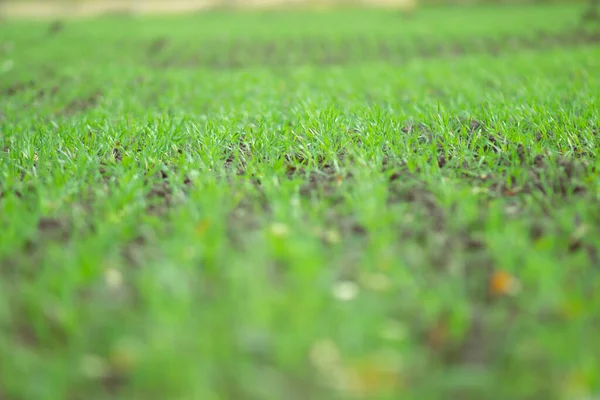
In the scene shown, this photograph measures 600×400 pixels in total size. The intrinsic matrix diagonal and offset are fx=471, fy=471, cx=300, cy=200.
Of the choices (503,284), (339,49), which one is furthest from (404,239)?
(339,49)

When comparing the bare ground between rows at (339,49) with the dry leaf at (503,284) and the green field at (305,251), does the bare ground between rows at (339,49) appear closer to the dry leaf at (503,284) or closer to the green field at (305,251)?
the green field at (305,251)

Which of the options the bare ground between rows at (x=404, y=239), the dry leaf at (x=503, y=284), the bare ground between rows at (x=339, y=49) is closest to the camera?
the bare ground between rows at (x=404, y=239)

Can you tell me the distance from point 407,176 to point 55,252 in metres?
1.84

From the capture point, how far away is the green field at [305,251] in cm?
139

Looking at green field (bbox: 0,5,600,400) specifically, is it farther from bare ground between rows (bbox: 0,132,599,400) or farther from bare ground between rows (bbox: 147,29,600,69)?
bare ground between rows (bbox: 147,29,600,69)

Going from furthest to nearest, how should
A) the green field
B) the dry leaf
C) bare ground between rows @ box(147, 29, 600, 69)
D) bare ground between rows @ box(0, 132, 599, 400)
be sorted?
bare ground between rows @ box(147, 29, 600, 69)
the dry leaf
bare ground between rows @ box(0, 132, 599, 400)
the green field

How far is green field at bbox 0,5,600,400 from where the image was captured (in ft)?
4.57

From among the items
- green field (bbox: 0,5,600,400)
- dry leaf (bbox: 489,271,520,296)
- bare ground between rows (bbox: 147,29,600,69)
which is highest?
bare ground between rows (bbox: 147,29,600,69)

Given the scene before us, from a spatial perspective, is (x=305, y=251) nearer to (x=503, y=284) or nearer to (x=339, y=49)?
(x=503, y=284)

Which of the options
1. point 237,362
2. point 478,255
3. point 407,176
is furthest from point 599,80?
point 237,362

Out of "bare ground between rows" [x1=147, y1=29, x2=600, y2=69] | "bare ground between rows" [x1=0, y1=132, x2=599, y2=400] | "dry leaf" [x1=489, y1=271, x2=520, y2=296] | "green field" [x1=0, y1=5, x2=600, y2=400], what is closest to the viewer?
"green field" [x1=0, y1=5, x2=600, y2=400]

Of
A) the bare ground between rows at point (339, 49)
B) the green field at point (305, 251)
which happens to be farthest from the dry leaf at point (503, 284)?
the bare ground between rows at point (339, 49)

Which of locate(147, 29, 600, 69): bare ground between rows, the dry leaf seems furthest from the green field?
locate(147, 29, 600, 69): bare ground between rows

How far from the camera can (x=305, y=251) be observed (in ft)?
5.93
